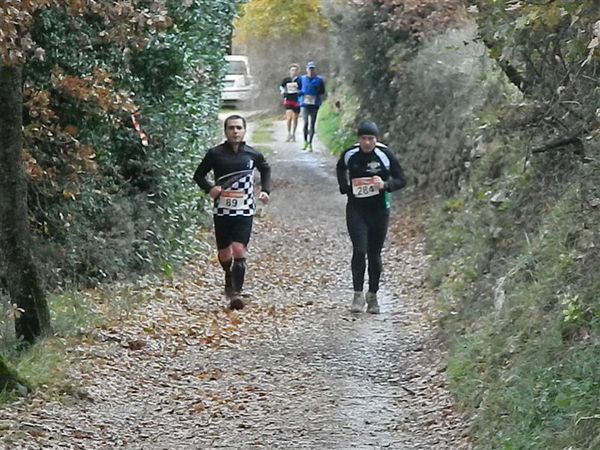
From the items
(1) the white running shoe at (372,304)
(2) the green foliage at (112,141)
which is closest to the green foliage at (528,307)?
(1) the white running shoe at (372,304)

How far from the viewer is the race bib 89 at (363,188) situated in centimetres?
1173

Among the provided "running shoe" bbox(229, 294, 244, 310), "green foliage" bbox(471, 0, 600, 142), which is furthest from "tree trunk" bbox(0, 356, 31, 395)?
"green foliage" bbox(471, 0, 600, 142)

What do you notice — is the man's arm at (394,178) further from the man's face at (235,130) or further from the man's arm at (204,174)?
the man's arm at (204,174)

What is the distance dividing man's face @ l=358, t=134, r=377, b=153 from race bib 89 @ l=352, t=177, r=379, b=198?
33 centimetres

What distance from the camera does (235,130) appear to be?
1202 centimetres

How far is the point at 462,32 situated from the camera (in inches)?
691

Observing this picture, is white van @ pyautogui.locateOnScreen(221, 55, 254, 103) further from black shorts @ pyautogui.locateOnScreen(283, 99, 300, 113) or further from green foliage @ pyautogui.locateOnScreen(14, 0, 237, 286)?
green foliage @ pyautogui.locateOnScreen(14, 0, 237, 286)

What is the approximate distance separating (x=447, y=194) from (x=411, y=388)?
7593 millimetres

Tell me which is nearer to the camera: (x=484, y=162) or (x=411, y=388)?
(x=411, y=388)

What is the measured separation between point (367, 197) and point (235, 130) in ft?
5.01

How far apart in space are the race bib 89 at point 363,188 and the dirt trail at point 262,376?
123 cm

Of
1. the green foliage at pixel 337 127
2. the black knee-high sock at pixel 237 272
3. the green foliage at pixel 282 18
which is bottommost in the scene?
the green foliage at pixel 337 127

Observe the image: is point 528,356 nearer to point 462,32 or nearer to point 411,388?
point 411,388

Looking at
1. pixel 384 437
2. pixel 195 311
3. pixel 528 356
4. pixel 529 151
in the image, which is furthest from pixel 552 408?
pixel 195 311
